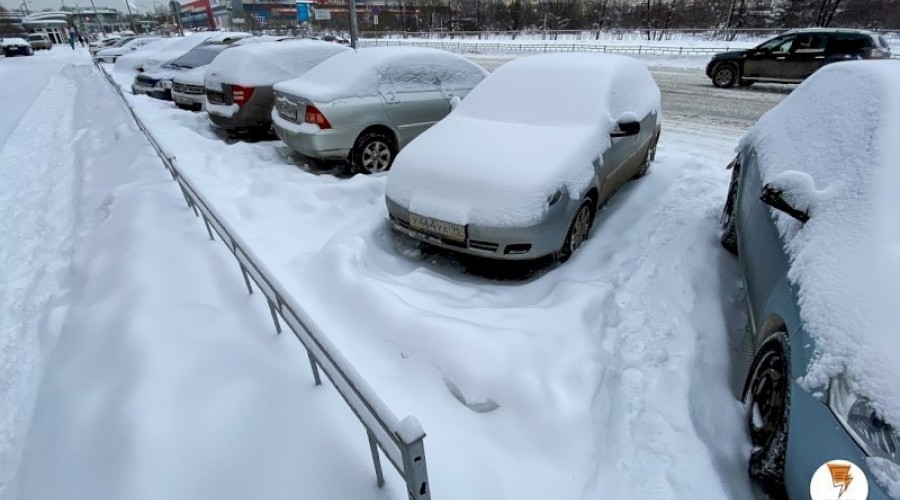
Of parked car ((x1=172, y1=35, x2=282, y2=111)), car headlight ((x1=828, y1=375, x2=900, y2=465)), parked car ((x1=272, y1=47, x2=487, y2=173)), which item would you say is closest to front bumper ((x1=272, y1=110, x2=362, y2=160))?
parked car ((x1=272, y1=47, x2=487, y2=173))

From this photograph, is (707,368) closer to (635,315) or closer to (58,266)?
(635,315)

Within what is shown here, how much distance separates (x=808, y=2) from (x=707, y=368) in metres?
46.1

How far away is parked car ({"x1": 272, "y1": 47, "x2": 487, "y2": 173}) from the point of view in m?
5.93

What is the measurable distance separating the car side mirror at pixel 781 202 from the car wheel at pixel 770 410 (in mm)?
604

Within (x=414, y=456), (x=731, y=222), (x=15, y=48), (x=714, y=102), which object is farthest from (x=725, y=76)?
(x=15, y=48)

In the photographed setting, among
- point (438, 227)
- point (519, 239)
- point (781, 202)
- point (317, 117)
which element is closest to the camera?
point (781, 202)

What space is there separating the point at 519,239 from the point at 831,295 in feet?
6.44

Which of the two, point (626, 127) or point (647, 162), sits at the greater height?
point (626, 127)

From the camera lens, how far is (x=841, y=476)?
1505mm

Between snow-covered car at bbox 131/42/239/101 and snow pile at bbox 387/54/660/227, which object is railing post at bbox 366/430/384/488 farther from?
snow-covered car at bbox 131/42/239/101

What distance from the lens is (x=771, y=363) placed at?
7.09 feet

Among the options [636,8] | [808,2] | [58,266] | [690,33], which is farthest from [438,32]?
[58,266]

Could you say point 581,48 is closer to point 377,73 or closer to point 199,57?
point 199,57

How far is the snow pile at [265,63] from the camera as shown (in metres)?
7.57
